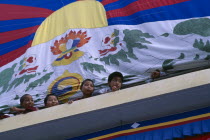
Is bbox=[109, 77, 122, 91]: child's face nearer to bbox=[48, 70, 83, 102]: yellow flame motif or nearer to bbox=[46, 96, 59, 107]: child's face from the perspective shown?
bbox=[48, 70, 83, 102]: yellow flame motif

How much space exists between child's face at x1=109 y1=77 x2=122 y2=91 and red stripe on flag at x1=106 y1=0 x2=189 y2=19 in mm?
961

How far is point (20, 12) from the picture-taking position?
5133 mm

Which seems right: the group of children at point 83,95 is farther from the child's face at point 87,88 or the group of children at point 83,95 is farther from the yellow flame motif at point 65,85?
the yellow flame motif at point 65,85

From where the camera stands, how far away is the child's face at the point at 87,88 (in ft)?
12.6

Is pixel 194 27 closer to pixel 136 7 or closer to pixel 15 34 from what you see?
pixel 136 7

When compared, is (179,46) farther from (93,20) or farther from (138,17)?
(93,20)

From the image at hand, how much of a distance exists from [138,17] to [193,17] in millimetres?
661

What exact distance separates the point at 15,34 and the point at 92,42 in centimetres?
129

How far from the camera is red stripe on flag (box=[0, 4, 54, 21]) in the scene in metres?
5.01

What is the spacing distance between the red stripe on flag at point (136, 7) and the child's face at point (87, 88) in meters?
0.99

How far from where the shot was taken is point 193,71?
11.6 ft

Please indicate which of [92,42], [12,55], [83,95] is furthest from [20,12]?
[83,95]

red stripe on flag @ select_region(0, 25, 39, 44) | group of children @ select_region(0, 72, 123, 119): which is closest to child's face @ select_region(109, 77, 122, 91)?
group of children @ select_region(0, 72, 123, 119)

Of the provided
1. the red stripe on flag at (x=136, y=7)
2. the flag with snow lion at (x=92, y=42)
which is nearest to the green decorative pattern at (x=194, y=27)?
the flag with snow lion at (x=92, y=42)
